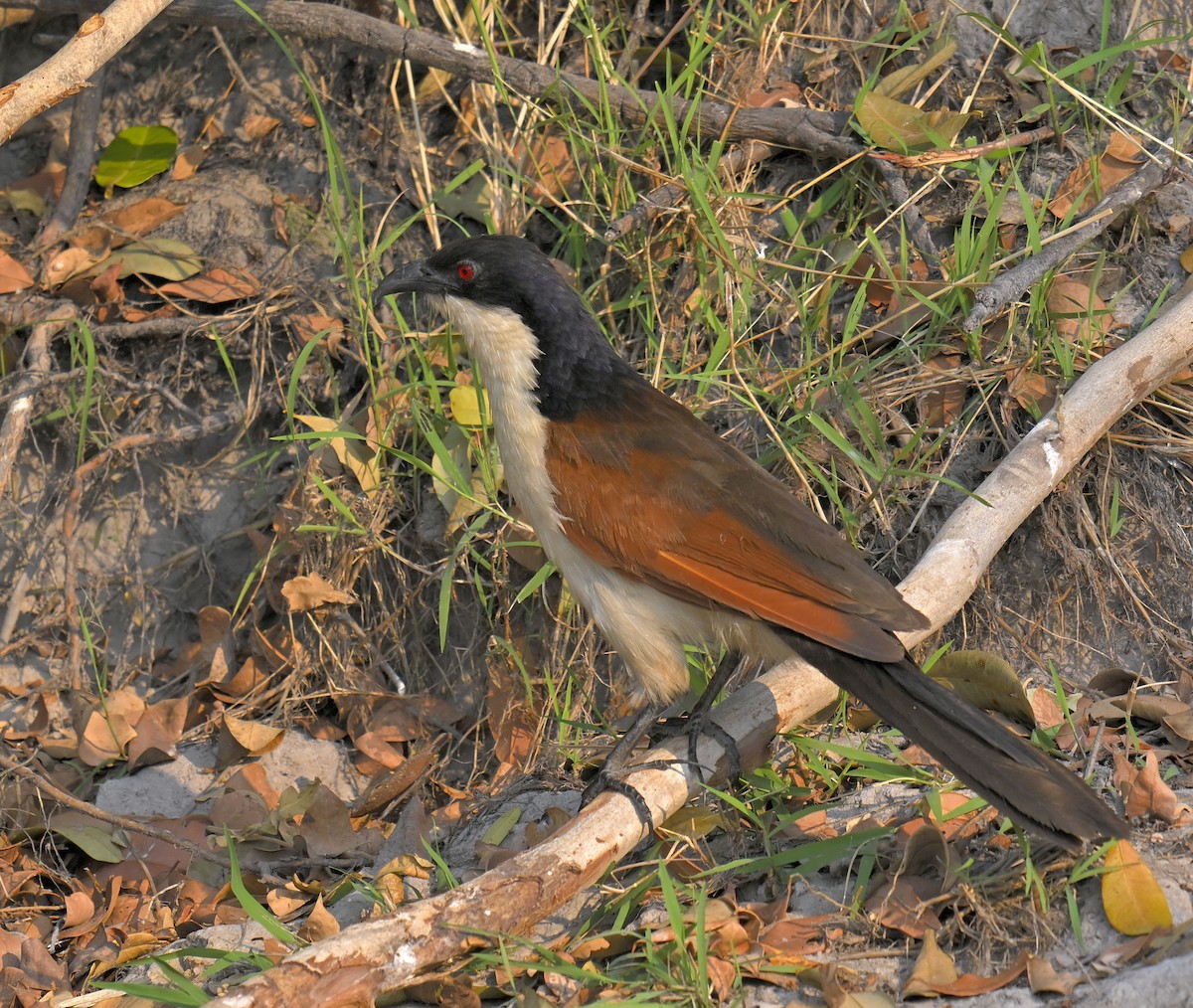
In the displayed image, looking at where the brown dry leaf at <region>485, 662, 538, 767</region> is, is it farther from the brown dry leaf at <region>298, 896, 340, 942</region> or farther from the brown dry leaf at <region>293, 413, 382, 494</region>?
the brown dry leaf at <region>298, 896, 340, 942</region>

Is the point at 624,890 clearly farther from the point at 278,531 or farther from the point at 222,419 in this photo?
the point at 222,419

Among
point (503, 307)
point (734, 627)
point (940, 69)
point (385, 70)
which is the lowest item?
point (734, 627)

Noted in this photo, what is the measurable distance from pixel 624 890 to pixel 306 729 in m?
1.70

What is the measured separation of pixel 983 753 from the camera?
2129mm

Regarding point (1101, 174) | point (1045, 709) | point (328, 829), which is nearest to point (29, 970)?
point (328, 829)

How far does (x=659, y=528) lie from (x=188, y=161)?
8.83 ft

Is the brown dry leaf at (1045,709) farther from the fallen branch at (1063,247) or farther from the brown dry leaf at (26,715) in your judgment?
the brown dry leaf at (26,715)

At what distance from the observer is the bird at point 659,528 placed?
2.33m

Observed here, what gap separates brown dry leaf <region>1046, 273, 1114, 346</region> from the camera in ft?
11.2

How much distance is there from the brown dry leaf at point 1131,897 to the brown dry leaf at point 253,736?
2378mm

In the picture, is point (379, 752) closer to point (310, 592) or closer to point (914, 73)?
point (310, 592)

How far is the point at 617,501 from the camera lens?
107 inches

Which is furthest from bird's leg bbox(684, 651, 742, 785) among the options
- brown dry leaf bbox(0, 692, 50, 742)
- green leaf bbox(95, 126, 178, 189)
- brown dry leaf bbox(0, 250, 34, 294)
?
green leaf bbox(95, 126, 178, 189)

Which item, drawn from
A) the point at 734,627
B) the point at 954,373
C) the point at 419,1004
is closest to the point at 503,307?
the point at 734,627
